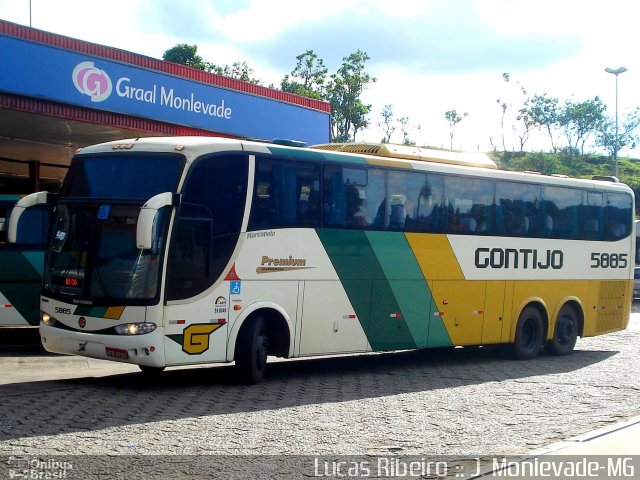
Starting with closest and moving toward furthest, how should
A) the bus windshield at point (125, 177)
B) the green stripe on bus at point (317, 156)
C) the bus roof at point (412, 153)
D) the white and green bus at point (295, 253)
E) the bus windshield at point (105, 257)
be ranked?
the bus windshield at point (105, 257), the white and green bus at point (295, 253), the bus windshield at point (125, 177), the green stripe on bus at point (317, 156), the bus roof at point (412, 153)

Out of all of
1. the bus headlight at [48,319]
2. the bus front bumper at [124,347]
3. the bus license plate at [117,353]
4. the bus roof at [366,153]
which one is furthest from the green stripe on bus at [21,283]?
the bus license plate at [117,353]

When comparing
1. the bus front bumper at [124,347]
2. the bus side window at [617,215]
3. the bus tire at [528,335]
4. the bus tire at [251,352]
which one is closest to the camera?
the bus front bumper at [124,347]

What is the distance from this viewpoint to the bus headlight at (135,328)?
1109 cm

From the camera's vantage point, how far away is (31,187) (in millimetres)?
21578

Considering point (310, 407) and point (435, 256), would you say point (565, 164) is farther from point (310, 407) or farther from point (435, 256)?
point (310, 407)

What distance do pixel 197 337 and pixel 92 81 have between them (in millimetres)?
11444

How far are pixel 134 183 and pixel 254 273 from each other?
1989mm

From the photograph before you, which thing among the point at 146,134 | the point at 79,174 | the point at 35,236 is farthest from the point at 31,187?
the point at 79,174

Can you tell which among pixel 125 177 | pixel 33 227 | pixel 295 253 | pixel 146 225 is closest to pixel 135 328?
pixel 146 225

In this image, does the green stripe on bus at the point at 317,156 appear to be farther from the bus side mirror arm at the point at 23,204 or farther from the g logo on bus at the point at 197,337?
the bus side mirror arm at the point at 23,204

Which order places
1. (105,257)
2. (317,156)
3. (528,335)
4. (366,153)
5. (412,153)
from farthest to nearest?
(528,335), (412,153), (366,153), (317,156), (105,257)

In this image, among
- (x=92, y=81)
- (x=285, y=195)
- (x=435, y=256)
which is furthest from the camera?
(x=92, y=81)

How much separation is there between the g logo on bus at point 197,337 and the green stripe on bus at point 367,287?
2479 millimetres

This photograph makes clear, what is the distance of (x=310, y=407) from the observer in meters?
10.7
